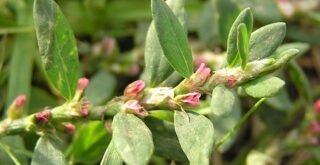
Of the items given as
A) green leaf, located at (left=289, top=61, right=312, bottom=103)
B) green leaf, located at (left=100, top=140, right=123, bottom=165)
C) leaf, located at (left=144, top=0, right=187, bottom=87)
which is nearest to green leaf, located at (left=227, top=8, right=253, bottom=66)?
leaf, located at (left=144, top=0, right=187, bottom=87)

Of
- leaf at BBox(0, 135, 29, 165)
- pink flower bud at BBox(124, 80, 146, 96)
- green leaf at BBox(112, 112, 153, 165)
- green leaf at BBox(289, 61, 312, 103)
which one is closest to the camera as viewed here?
green leaf at BBox(112, 112, 153, 165)

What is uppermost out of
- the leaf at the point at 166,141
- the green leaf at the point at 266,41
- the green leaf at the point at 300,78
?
the green leaf at the point at 266,41

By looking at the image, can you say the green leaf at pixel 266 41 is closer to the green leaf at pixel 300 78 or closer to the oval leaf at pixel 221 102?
the oval leaf at pixel 221 102

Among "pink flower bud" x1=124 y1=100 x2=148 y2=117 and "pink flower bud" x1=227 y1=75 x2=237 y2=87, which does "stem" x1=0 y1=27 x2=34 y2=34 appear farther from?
"pink flower bud" x1=227 y1=75 x2=237 y2=87

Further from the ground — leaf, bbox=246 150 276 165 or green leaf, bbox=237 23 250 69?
green leaf, bbox=237 23 250 69

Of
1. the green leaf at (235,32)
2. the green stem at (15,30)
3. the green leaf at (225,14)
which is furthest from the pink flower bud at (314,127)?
the green stem at (15,30)

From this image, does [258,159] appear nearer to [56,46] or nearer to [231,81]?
[231,81]

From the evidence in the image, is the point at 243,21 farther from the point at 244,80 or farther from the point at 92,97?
the point at 92,97

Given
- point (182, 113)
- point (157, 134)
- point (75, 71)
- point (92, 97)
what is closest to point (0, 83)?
point (92, 97)
